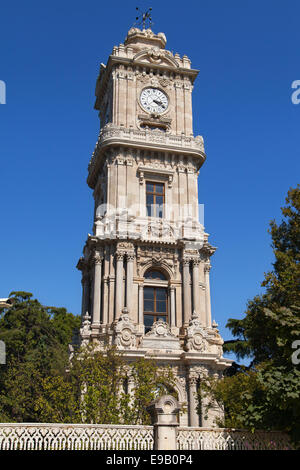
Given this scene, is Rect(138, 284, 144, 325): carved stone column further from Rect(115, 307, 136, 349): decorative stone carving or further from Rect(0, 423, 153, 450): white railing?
Rect(0, 423, 153, 450): white railing

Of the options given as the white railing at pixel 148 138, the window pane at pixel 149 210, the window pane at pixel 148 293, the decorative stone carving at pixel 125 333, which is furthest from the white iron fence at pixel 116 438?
the white railing at pixel 148 138

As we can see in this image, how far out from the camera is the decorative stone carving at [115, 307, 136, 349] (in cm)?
3102

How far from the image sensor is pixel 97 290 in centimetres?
3447

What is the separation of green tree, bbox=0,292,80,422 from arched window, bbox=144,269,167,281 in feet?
23.7

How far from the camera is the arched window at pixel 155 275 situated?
3564cm

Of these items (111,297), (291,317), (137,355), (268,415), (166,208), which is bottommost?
(268,415)

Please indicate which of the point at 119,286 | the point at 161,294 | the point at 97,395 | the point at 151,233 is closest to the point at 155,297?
the point at 161,294

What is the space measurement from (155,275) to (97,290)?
3797mm

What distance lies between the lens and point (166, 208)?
37.1 metres

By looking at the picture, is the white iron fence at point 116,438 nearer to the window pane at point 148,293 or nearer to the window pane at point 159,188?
the window pane at point 148,293

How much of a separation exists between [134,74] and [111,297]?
16192 mm

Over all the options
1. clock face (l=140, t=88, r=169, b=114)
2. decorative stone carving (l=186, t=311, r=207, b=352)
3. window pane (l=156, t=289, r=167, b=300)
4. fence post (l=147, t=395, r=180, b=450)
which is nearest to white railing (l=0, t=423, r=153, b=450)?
fence post (l=147, t=395, r=180, b=450)

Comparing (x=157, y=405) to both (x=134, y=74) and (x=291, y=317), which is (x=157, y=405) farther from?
(x=134, y=74)
